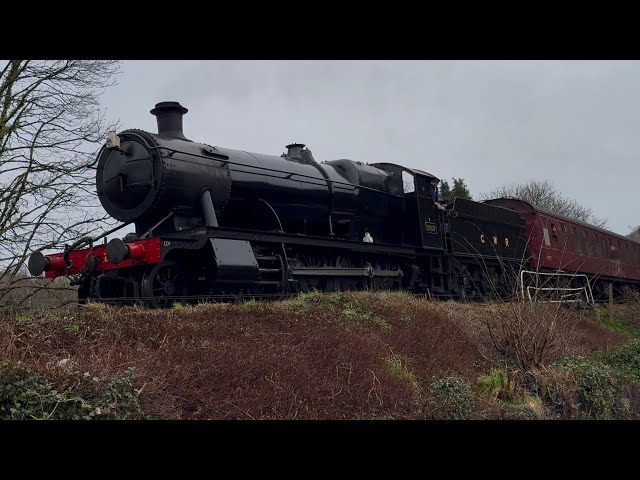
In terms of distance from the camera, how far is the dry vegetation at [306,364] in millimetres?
6188

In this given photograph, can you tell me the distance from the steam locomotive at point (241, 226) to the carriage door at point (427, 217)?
5 centimetres

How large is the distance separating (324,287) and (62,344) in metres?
8.08

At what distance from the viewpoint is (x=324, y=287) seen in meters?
14.8

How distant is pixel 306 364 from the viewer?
8.16 meters

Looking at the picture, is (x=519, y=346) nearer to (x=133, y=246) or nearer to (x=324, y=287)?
(x=324, y=287)

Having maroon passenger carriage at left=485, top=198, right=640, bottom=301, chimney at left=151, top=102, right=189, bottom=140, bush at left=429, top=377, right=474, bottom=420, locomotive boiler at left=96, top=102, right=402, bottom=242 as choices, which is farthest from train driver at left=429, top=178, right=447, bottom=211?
bush at left=429, top=377, right=474, bottom=420

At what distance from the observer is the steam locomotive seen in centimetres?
1155

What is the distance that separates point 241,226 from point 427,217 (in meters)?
6.40

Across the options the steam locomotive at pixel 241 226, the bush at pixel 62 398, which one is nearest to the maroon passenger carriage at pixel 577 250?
the steam locomotive at pixel 241 226

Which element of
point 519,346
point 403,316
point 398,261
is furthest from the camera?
point 398,261

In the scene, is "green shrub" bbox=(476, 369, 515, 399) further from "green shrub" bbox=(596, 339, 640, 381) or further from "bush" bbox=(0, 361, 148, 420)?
"bush" bbox=(0, 361, 148, 420)

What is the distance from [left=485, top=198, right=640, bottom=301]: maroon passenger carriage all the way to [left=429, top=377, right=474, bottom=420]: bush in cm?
1191

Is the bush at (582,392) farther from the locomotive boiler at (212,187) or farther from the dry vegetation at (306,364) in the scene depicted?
the locomotive boiler at (212,187)
